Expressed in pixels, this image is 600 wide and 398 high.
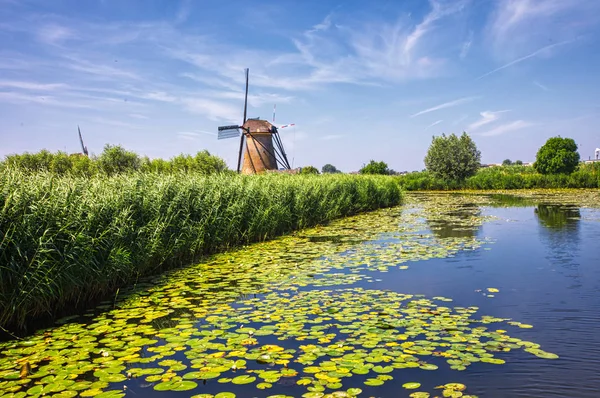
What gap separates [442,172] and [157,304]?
1510 inches

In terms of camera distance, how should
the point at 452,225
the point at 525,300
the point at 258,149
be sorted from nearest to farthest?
the point at 525,300
the point at 452,225
the point at 258,149

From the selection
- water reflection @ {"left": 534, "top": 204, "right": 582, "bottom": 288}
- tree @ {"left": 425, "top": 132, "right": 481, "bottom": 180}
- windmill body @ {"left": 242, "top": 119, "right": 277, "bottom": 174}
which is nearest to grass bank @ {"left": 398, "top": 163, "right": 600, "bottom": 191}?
tree @ {"left": 425, "top": 132, "right": 481, "bottom": 180}

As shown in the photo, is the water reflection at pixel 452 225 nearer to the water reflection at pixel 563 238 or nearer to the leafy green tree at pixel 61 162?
the water reflection at pixel 563 238

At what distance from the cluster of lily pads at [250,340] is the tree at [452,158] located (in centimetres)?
3528

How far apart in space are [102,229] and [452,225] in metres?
11.8

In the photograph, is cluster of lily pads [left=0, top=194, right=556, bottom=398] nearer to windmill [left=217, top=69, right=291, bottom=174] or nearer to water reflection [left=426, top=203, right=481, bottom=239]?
water reflection [left=426, top=203, right=481, bottom=239]

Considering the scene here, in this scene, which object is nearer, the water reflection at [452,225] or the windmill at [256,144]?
the water reflection at [452,225]

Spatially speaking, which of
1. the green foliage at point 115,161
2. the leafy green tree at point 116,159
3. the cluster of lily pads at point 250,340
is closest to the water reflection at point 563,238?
the cluster of lily pads at point 250,340

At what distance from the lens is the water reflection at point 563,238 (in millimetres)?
8055

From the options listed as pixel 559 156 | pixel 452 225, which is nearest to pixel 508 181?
pixel 559 156

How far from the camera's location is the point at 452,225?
15.1 m

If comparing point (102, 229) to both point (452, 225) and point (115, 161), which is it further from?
point (115, 161)

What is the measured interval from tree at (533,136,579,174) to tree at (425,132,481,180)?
35.0 feet

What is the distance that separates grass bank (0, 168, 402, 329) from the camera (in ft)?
17.1
